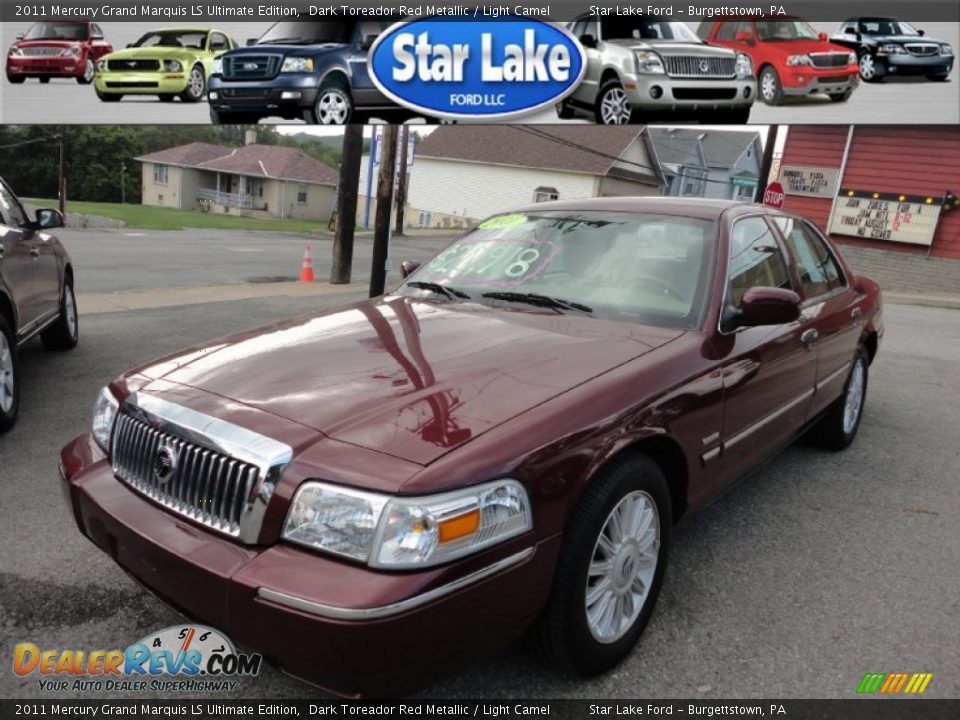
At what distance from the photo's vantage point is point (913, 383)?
7.57m

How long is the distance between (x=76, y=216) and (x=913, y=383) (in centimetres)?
3943

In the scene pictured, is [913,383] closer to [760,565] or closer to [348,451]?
[760,565]

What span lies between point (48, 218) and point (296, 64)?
3200mm

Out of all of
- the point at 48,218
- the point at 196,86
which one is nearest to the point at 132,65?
the point at 196,86

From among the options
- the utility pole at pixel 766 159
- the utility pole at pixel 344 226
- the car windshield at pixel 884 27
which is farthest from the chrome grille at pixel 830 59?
the utility pole at pixel 344 226

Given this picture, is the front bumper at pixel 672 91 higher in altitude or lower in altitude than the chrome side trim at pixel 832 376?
higher

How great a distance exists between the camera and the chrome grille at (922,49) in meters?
9.34

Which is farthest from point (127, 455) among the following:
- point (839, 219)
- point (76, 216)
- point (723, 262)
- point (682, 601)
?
point (76, 216)

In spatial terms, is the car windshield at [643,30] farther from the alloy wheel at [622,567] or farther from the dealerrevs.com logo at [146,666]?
the dealerrevs.com logo at [146,666]

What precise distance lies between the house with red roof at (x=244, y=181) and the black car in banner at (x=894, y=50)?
2131 inches

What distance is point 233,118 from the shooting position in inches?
331

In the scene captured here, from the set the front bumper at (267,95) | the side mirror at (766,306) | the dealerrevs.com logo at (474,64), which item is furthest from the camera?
the front bumper at (267,95)

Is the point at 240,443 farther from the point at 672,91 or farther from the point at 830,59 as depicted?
the point at 830,59

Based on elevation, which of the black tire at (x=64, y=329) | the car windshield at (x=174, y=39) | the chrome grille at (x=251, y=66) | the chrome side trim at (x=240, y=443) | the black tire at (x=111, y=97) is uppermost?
the car windshield at (x=174, y=39)
